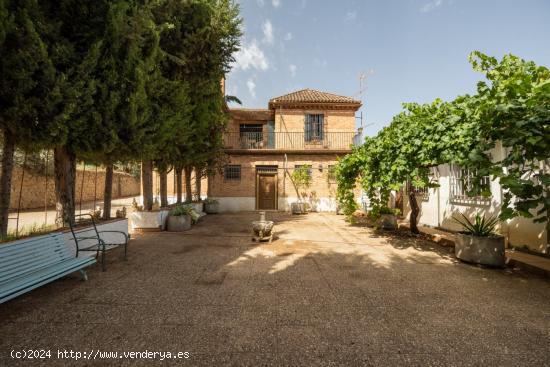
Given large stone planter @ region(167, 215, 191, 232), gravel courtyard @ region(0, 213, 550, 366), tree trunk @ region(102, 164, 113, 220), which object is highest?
tree trunk @ region(102, 164, 113, 220)

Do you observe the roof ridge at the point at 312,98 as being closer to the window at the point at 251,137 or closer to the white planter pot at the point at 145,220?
the window at the point at 251,137

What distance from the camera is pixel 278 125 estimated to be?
16094mm

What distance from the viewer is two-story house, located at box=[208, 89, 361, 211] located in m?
14.9

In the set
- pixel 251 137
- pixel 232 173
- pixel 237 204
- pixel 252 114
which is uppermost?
pixel 252 114

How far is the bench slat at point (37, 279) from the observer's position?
8.47 ft

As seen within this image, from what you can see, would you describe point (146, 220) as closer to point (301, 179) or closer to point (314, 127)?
point (301, 179)

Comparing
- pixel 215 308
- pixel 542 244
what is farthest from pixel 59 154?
pixel 542 244

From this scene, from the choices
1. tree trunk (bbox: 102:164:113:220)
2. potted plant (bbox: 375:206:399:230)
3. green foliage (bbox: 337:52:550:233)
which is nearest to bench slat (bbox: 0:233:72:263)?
tree trunk (bbox: 102:164:113:220)

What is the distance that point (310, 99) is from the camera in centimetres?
1591

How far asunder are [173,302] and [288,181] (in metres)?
12.2

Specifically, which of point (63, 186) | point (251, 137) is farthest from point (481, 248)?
point (251, 137)

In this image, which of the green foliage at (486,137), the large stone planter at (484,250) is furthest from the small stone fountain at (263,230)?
the large stone planter at (484,250)

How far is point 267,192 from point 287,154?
9.19ft

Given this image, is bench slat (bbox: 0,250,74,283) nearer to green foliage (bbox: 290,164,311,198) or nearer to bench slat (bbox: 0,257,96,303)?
bench slat (bbox: 0,257,96,303)
